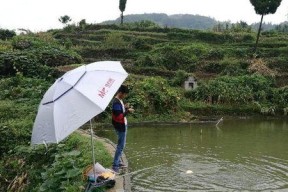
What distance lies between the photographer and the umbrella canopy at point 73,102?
22.3 feet

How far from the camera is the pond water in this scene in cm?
998

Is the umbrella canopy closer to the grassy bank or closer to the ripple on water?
the grassy bank

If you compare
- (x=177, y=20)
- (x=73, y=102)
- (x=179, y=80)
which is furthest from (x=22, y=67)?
(x=177, y=20)

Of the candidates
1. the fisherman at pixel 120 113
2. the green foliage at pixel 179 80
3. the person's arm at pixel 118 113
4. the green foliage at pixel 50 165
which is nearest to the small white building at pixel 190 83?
the green foliage at pixel 179 80

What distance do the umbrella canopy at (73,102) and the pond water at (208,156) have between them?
8.45 ft

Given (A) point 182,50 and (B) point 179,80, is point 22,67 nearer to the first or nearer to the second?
(B) point 179,80

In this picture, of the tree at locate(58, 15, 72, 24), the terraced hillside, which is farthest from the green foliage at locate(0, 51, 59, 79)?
the tree at locate(58, 15, 72, 24)

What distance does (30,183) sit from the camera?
9.77m

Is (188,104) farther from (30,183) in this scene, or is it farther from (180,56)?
(30,183)

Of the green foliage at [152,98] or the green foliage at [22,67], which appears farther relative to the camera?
the green foliage at [22,67]

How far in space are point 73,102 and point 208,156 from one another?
266 inches

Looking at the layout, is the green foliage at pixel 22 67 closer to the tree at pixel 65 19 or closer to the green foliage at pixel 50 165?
the green foliage at pixel 50 165

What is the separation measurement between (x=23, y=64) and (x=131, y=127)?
28.0 feet

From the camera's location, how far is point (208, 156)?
12898mm
